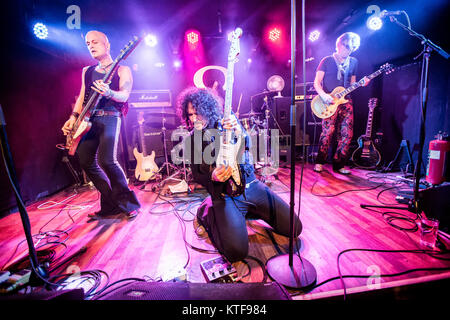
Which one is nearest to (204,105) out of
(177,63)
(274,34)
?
(177,63)

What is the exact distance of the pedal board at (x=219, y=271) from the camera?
4.48ft

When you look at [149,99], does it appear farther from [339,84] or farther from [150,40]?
[339,84]

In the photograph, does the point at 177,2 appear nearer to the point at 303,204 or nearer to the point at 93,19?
the point at 93,19

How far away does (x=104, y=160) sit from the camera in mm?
2318

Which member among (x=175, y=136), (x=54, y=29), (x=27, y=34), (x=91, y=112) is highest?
(x=54, y=29)

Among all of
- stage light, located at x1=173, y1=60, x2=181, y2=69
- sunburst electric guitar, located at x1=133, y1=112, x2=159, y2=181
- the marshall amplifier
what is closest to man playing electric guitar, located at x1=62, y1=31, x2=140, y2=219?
sunburst electric guitar, located at x1=133, y1=112, x2=159, y2=181

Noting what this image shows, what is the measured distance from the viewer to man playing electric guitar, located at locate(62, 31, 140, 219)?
229cm

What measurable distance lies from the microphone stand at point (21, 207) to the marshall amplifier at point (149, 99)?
3716 mm

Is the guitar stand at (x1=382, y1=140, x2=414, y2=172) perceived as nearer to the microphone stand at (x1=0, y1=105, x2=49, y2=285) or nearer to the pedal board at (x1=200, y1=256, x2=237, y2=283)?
the pedal board at (x1=200, y1=256, x2=237, y2=283)

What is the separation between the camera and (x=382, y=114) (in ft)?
15.0

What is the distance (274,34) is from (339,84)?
2.79 metres

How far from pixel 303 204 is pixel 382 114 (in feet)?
11.6

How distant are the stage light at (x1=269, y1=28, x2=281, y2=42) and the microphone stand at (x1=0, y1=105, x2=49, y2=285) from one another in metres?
6.17
